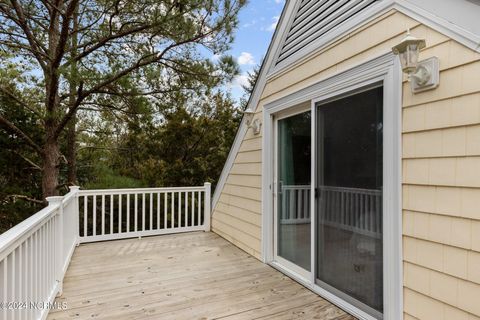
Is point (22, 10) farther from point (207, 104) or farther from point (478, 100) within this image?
point (478, 100)

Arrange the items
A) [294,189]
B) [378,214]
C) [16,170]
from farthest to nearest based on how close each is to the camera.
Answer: [16,170]
[294,189]
[378,214]

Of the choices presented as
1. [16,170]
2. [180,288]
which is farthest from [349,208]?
[16,170]

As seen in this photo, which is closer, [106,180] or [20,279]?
[20,279]

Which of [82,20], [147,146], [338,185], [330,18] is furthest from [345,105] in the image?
[147,146]

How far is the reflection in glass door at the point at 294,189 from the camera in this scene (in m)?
3.21

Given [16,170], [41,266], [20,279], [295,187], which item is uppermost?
[16,170]

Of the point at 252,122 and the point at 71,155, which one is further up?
the point at 252,122

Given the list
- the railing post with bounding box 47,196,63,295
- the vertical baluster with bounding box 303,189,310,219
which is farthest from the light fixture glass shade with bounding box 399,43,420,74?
the railing post with bounding box 47,196,63,295

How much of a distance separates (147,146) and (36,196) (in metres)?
2.70

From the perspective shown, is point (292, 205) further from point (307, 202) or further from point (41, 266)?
point (41, 266)

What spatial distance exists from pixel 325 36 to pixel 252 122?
5.57ft

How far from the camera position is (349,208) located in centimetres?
255

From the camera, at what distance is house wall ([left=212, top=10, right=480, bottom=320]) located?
66.6 inches

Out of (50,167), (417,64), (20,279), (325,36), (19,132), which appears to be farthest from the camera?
(50,167)
